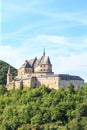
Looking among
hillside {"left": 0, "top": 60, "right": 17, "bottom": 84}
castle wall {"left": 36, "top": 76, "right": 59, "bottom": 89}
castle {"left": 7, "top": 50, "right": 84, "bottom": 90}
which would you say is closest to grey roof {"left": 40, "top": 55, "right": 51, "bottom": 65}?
castle {"left": 7, "top": 50, "right": 84, "bottom": 90}

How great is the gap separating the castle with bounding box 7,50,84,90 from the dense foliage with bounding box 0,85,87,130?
1.74m

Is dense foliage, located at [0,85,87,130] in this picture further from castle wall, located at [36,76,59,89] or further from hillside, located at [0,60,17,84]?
hillside, located at [0,60,17,84]

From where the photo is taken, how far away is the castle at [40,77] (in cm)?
9888

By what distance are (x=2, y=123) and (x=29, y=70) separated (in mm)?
14080

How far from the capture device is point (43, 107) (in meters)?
92.6

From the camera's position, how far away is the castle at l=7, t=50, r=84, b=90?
9888 cm

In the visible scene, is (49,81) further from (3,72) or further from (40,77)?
(3,72)

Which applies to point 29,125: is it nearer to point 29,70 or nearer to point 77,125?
Result: point 77,125

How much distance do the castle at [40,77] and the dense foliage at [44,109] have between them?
1742 millimetres

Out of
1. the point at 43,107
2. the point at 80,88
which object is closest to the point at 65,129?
the point at 43,107

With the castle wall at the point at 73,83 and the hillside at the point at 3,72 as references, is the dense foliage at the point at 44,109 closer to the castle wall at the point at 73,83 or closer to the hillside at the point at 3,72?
the castle wall at the point at 73,83

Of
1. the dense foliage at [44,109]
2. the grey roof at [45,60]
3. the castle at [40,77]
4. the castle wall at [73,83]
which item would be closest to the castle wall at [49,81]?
the castle at [40,77]

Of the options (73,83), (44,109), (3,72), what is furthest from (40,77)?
(3,72)

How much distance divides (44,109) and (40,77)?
30.1 feet
